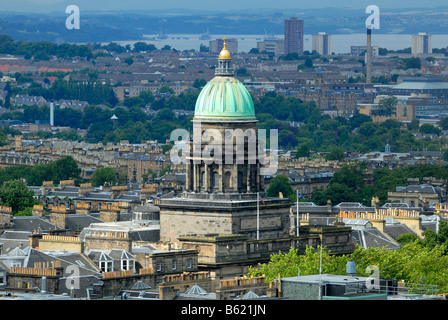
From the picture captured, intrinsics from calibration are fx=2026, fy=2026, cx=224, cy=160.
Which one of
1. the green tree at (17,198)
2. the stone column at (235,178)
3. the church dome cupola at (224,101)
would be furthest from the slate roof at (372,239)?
the green tree at (17,198)

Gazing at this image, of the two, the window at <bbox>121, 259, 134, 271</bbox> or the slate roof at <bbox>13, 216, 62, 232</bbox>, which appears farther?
the slate roof at <bbox>13, 216, 62, 232</bbox>

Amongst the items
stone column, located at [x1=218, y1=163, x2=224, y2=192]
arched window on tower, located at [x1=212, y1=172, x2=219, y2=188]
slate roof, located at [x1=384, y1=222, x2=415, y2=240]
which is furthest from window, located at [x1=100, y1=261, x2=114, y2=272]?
slate roof, located at [x1=384, y1=222, x2=415, y2=240]

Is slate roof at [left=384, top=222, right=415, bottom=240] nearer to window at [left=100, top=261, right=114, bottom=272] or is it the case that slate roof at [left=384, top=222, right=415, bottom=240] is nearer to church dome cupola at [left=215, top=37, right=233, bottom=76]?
church dome cupola at [left=215, top=37, right=233, bottom=76]

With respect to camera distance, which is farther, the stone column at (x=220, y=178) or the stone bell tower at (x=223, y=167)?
the stone column at (x=220, y=178)

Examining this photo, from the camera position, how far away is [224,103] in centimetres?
8188

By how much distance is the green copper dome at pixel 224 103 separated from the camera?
3221 inches

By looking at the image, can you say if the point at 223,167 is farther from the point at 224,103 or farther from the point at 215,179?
the point at 224,103

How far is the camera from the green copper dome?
8181 cm

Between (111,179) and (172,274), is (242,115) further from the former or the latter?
(111,179)

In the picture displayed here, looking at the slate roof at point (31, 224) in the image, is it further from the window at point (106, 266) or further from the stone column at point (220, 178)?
the window at point (106, 266)

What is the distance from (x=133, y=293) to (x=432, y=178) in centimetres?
8689

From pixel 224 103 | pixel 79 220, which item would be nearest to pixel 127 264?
pixel 224 103

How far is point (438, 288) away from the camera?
6731 centimetres
